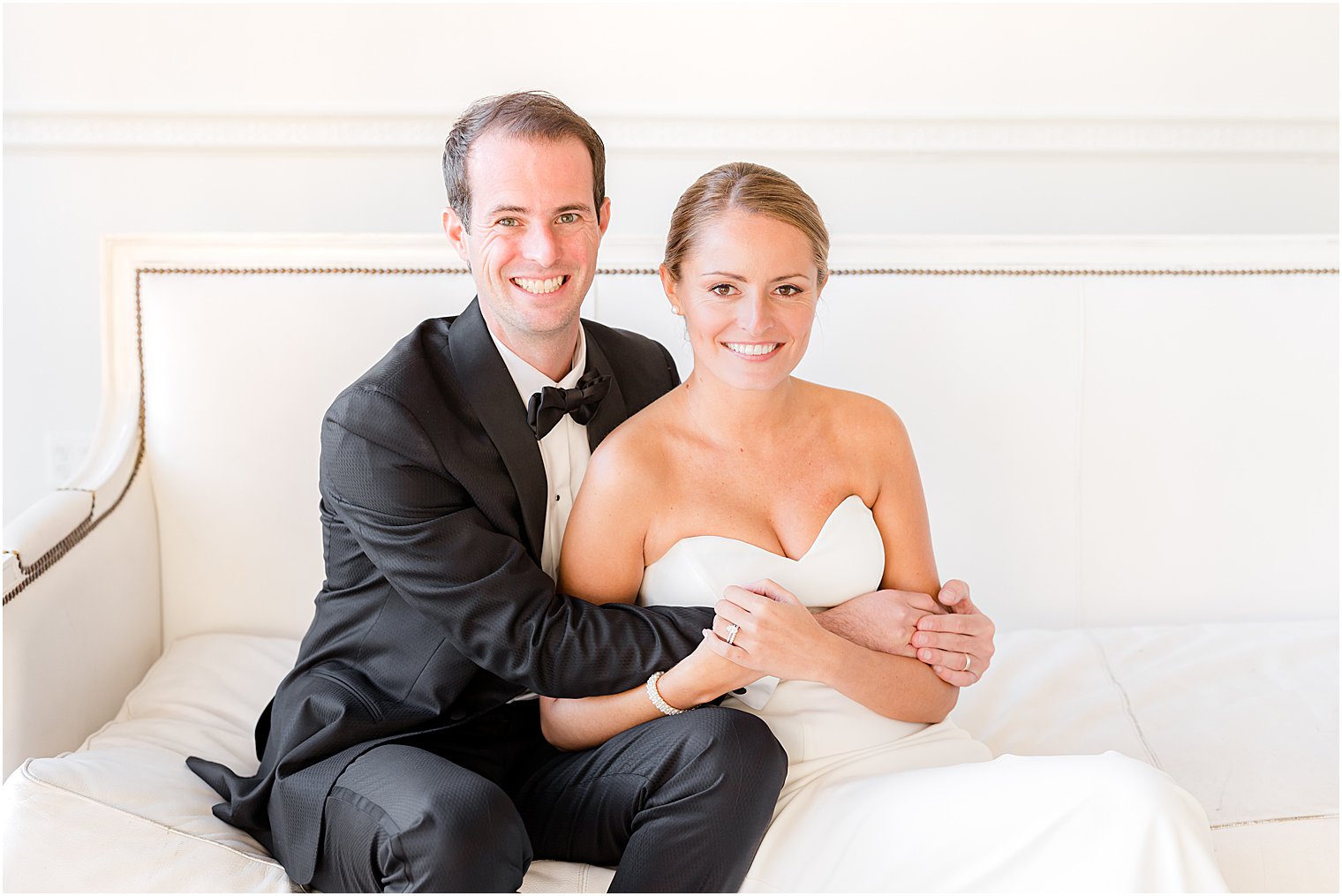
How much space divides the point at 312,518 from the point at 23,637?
0.56 m

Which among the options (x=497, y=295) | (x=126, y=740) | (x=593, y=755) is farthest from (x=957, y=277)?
(x=126, y=740)

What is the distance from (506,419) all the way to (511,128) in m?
0.40

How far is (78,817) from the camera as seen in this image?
1.49 m

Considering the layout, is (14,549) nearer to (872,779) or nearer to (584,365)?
(584,365)

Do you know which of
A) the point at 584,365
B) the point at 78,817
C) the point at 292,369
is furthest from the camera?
the point at 292,369

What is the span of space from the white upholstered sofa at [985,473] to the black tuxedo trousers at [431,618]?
0.33 metres

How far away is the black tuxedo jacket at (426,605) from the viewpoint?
1.50 metres

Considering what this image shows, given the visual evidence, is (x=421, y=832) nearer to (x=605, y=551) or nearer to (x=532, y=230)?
(x=605, y=551)

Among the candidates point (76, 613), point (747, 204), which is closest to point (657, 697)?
point (747, 204)

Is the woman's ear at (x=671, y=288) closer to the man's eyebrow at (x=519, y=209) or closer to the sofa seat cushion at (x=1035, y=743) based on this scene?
the man's eyebrow at (x=519, y=209)

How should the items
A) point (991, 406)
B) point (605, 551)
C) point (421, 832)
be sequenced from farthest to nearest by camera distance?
1. point (991, 406)
2. point (605, 551)
3. point (421, 832)

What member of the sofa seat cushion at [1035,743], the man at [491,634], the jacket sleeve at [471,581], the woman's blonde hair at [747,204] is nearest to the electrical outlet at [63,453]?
the sofa seat cushion at [1035,743]

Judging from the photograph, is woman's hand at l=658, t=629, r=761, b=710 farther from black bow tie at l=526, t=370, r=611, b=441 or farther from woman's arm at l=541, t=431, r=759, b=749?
black bow tie at l=526, t=370, r=611, b=441

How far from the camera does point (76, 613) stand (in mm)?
1884
